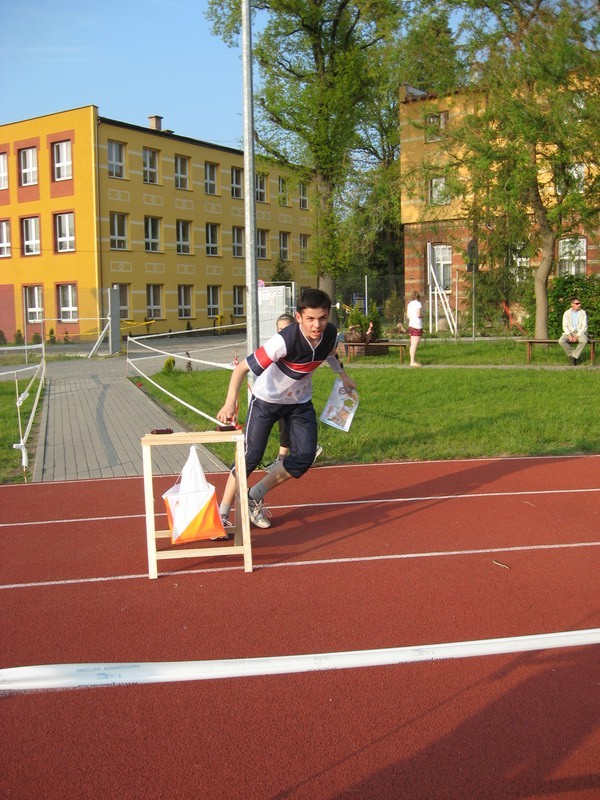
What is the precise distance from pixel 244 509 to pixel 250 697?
6.86 ft

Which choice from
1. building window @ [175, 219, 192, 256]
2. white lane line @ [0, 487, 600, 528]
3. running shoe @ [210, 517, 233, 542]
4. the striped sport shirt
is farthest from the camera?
building window @ [175, 219, 192, 256]

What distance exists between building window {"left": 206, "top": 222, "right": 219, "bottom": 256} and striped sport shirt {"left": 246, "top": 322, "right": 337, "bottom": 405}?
4521 cm

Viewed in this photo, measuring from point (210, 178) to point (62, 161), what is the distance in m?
9.68

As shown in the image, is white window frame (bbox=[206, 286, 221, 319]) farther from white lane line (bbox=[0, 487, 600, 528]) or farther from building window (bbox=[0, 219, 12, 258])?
white lane line (bbox=[0, 487, 600, 528])

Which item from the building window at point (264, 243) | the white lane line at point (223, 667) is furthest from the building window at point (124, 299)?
the white lane line at point (223, 667)

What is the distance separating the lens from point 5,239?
4688 centimetres

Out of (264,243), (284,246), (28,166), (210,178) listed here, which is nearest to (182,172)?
(210,178)

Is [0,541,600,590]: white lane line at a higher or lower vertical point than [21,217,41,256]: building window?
lower

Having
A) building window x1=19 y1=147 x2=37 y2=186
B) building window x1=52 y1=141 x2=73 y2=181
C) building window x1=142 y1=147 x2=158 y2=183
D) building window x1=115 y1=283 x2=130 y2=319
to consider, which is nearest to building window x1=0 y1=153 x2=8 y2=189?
building window x1=19 y1=147 x2=37 y2=186

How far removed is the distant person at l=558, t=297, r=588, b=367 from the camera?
1859 centimetres

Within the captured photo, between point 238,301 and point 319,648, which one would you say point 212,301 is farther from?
point 319,648

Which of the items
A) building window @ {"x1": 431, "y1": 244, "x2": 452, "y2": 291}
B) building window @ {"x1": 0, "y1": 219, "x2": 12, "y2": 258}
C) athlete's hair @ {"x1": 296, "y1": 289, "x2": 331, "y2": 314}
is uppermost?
building window @ {"x1": 0, "y1": 219, "x2": 12, "y2": 258}

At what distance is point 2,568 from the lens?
20.6ft

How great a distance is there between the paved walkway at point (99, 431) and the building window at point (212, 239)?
29.8m
